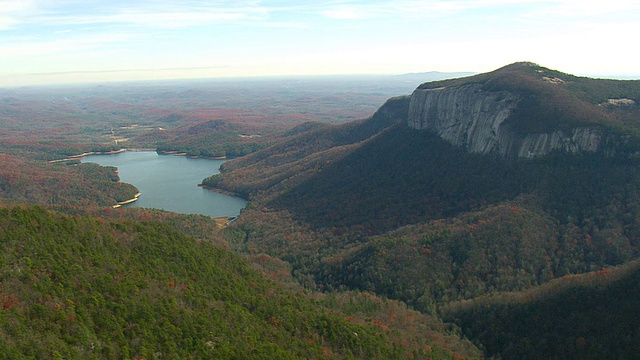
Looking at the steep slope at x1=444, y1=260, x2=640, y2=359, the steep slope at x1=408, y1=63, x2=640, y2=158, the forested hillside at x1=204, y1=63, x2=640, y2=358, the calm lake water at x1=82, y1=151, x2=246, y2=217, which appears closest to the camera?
the steep slope at x1=444, y1=260, x2=640, y2=359

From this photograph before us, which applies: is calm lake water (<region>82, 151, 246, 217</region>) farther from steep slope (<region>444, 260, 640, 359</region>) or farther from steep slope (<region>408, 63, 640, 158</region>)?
steep slope (<region>444, 260, 640, 359</region>)

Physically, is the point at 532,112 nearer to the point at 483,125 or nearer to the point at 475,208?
the point at 483,125

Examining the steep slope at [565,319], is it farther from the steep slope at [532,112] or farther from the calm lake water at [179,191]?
the calm lake water at [179,191]

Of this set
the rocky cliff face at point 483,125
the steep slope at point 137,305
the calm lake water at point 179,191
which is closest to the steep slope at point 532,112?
the rocky cliff face at point 483,125

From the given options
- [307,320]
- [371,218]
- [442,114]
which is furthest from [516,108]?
[307,320]

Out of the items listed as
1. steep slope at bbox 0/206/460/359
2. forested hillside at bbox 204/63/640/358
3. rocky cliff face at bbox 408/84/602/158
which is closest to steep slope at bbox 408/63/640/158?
rocky cliff face at bbox 408/84/602/158

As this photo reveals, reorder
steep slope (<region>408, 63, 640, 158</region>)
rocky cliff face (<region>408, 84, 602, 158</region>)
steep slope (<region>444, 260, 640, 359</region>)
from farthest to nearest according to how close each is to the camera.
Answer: rocky cliff face (<region>408, 84, 602, 158</region>) → steep slope (<region>408, 63, 640, 158</region>) → steep slope (<region>444, 260, 640, 359</region>)

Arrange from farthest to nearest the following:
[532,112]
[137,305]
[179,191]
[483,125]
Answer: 1. [179,191]
2. [483,125]
3. [532,112]
4. [137,305]

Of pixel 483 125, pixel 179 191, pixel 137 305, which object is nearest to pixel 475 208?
pixel 483 125
